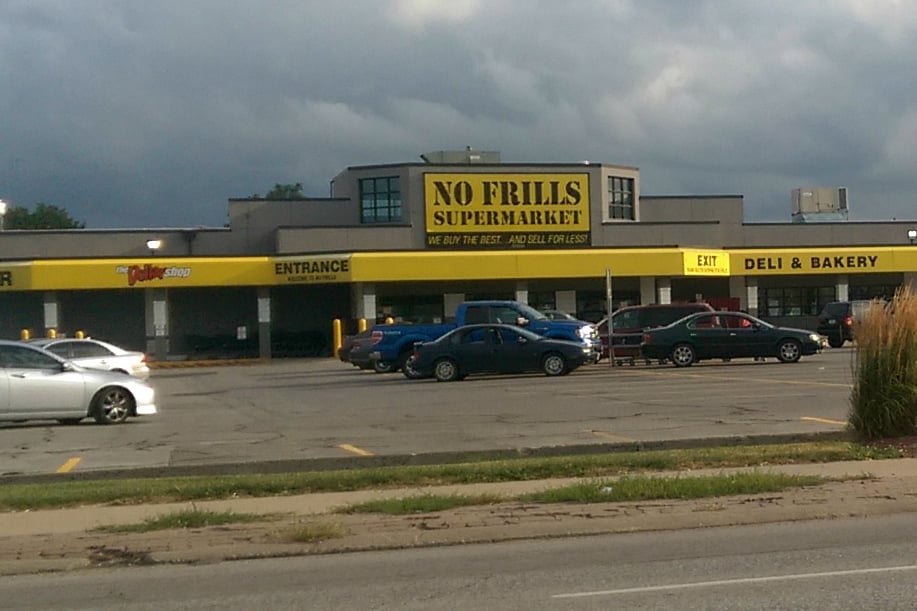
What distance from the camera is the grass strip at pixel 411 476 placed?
1199cm

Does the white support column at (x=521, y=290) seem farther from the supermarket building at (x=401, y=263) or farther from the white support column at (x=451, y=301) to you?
the white support column at (x=451, y=301)

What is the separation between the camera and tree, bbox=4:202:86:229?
10782 centimetres

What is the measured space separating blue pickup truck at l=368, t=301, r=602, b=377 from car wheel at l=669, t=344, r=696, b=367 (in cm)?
217

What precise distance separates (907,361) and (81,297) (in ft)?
140

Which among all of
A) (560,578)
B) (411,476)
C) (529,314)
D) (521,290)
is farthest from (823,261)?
(560,578)

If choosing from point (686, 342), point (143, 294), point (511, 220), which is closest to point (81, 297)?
point (143, 294)

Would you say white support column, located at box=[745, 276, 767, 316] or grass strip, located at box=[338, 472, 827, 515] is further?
white support column, located at box=[745, 276, 767, 316]

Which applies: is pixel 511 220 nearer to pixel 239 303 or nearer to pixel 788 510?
pixel 239 303

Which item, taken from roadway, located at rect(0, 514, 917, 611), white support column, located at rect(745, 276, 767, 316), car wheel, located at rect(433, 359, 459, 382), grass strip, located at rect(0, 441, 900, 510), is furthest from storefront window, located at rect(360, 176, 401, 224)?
roadway, located at rect(0, 514, 917, 611)

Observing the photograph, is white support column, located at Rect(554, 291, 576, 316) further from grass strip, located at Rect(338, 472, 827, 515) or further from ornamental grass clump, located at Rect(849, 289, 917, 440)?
grass strip, located at Rect(338, 472, 827, 515)

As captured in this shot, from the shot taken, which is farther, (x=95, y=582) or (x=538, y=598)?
(x=95, y=582)

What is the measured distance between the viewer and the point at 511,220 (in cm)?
5191

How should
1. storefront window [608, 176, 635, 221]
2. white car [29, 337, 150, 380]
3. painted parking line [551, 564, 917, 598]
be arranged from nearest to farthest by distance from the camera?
painted parking line [551, 564, 917, 598] → white car [29, 337, 150, 380] → storefront window [608, 176, 635, 221]

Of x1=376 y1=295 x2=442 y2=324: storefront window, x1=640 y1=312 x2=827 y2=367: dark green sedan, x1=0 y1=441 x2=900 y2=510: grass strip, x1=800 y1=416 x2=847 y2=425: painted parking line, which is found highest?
x1=376 y1=295 x2=442 y2=324: storefront window
